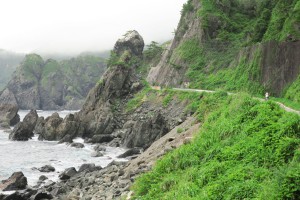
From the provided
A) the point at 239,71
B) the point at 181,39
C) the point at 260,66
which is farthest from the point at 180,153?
the point at 181,39

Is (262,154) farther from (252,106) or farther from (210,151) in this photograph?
(252,106)

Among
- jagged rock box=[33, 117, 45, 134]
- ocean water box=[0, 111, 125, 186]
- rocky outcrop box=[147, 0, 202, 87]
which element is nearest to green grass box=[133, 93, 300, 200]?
ocean water box=[0, 111, 125, 186]

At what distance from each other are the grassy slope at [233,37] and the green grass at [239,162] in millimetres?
17897

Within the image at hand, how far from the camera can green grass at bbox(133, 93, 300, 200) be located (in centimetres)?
1384

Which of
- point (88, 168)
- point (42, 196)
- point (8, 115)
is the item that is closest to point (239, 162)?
point (42, 196)

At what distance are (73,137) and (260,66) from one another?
45463 mm

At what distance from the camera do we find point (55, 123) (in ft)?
260

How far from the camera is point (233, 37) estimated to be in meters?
78.8

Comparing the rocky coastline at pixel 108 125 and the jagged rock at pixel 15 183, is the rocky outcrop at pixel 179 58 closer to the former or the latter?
the rocky coastline at pixel 108 125

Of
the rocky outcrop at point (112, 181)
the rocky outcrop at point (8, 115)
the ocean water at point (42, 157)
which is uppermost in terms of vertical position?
the rocky outcrop at point (112, 181)

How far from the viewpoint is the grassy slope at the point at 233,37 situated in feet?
159

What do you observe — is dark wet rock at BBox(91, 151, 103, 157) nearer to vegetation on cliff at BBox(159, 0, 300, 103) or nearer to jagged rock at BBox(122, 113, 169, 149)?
jagged rock at BBox(122, 113, 169, 149)

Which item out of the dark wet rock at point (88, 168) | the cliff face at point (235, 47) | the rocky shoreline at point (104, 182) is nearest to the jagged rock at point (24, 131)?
the cliff face at point (235, 47)

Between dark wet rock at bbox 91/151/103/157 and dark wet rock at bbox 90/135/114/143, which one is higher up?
dark wet rock at bbox 91/151/103/157
